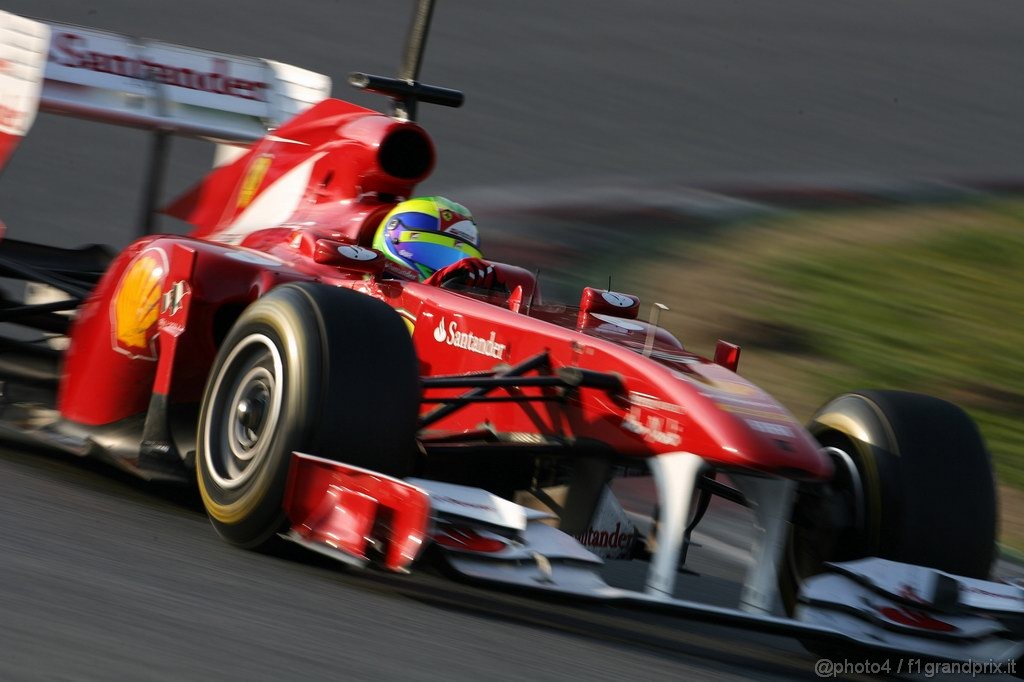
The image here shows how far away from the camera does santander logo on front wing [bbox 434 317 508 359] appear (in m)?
4.84

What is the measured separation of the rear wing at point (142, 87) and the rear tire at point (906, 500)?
3569 millimetres

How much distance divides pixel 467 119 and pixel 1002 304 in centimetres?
668

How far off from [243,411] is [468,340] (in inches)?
32.1

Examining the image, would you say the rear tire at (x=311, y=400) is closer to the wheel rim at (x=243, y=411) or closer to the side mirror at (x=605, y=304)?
the wheel rim at (x=243, y=411)

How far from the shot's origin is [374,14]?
57.8 ft

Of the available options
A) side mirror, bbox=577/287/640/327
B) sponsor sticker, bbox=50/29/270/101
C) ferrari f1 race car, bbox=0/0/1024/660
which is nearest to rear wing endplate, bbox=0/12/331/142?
sponsor sticker, bbox=50/29/270/101

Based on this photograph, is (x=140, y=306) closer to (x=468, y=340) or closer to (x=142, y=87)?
(x=468, y=340)

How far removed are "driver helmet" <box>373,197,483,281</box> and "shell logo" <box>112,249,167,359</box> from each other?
32.0 inches

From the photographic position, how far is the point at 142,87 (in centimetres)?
689

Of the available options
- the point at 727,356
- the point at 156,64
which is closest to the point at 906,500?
the point at 727,356

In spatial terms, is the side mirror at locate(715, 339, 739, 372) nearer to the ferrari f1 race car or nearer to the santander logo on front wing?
the ferrari f1 race car

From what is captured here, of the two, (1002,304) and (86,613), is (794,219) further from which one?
(86,613)

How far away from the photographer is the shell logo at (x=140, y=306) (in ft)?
16.9

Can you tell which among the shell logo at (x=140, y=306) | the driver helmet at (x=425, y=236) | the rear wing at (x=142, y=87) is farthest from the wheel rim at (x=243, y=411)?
the rear wing at (x=142, y=87)
